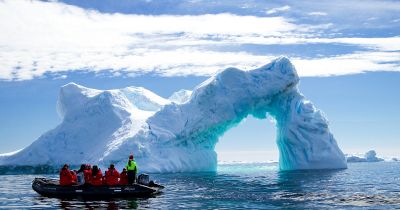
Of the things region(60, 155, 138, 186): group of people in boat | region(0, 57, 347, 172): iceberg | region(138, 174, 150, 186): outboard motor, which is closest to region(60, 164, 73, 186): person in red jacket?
region(60, 155, 138, 186): group of people in boat

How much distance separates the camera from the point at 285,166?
197 ft

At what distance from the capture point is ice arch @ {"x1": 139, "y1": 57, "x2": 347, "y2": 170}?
53125 mm

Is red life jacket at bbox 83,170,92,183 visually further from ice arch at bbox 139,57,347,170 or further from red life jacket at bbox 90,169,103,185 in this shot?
ice arch at bbox 139,57,347,170

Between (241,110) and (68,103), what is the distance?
2016 cm

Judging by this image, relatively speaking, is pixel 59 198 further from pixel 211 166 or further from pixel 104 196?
pixel 211 166

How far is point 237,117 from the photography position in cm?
5669

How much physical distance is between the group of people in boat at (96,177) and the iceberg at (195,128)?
2458 cm

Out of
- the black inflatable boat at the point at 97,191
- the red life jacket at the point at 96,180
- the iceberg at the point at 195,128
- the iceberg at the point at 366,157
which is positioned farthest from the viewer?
the iceberg at the point at 366,157

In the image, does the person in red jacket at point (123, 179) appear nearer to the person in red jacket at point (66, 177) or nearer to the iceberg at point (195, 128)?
the person in red jacket at point (66, 177)

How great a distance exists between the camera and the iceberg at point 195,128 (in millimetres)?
52312

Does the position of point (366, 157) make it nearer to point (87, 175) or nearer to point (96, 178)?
point (96, 178)

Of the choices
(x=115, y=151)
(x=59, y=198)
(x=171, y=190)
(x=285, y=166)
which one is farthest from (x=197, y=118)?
(x=59, y=198)

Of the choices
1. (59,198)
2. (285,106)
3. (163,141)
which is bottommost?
(59,198)

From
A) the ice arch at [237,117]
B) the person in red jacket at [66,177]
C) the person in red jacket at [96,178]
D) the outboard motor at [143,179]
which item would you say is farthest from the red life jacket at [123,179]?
the ice arch at [237,117]
